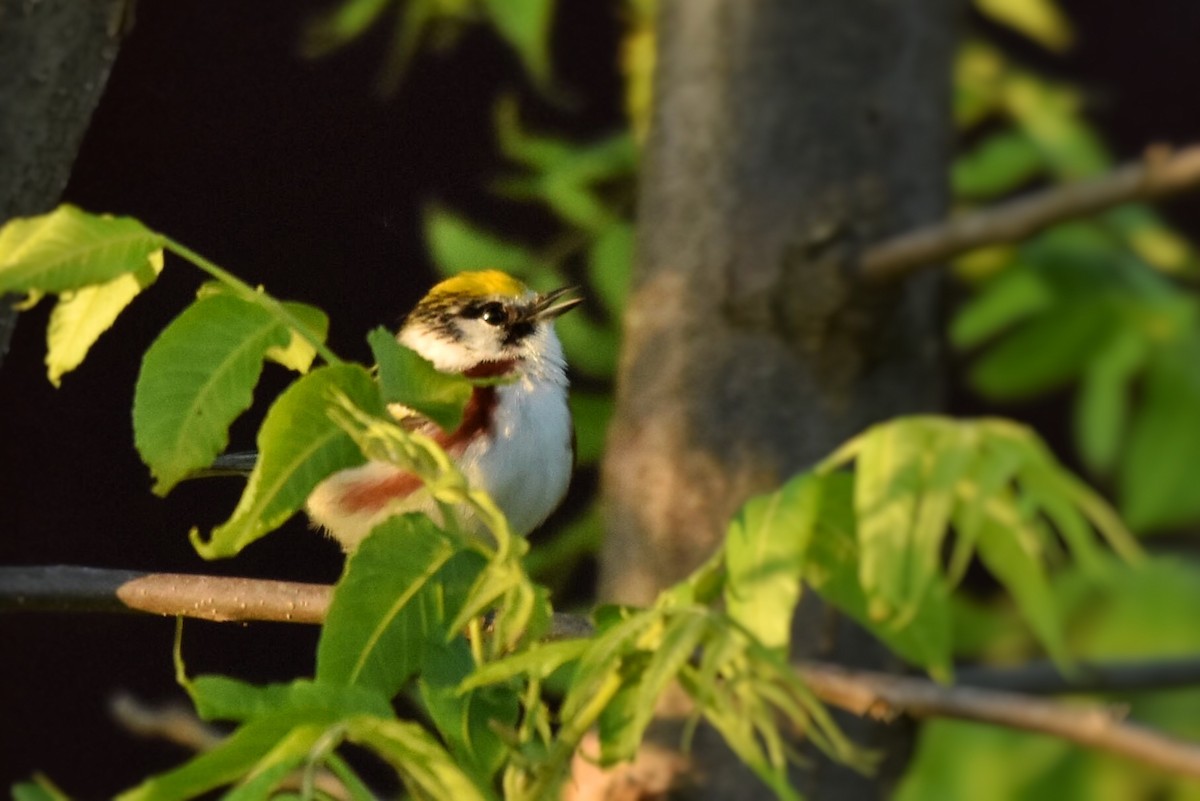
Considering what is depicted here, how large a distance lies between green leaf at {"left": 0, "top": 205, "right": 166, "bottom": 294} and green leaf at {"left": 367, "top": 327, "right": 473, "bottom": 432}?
163 millimetres

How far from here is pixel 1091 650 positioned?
8.83 ft

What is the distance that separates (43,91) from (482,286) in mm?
905

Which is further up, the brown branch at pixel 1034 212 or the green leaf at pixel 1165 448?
the brown branch at pixel 1034 212

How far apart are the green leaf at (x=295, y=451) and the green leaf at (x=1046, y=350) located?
168cm

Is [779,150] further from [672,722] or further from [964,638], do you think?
[964,638]

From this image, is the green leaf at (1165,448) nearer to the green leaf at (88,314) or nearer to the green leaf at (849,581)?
the green leaf at (849,581)

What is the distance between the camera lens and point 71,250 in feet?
3.59

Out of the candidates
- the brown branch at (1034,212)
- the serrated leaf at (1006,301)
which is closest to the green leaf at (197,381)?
the brown branch at (1034,212)

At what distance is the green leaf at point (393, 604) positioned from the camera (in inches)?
41.3

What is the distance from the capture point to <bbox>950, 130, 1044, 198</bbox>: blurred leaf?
2.70 metres

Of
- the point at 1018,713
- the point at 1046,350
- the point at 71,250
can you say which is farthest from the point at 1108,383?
the point at 71,250

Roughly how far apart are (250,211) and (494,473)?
65 cm

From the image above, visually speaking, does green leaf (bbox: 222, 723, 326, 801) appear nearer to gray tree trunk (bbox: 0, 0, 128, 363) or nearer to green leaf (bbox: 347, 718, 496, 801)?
green leaf (bbox: 347, 718, 496, 801)

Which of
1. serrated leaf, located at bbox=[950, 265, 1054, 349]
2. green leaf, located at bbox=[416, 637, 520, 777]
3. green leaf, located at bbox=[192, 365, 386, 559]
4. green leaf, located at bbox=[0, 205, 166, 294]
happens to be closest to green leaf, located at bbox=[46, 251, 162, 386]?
green leaf, located at bbox=[0, 205, 166, 294]
